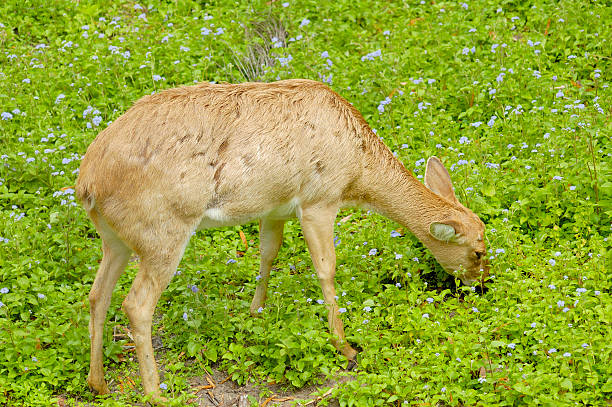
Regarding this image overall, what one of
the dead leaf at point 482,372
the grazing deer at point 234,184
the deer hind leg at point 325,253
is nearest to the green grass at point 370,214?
the dead leaf at point 482,372

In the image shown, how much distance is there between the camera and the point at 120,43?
9914 mm

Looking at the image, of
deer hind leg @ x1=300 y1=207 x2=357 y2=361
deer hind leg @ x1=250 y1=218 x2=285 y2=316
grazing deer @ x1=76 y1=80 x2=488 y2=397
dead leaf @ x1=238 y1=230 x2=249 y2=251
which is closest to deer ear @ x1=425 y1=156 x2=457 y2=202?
grazing deer @ x1=76 y1=80 x2=488 y2=397

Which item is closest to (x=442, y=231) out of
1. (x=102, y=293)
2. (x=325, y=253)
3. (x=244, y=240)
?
(x=325, y=253)

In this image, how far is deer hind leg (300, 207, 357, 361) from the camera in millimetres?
6391

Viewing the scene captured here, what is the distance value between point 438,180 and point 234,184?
1.88m

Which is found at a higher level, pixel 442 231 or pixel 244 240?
pixel 442 231

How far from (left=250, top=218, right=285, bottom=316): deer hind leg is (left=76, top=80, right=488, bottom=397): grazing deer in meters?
0.07

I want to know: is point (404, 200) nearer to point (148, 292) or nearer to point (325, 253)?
point (325, 253)

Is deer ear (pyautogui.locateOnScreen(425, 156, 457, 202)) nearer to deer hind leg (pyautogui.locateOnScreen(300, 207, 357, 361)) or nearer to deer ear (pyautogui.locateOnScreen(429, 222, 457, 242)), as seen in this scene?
deer ear (pyautogui.locateOnScreen(429, 222, 457, 242))

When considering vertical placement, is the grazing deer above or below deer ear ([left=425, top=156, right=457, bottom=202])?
above

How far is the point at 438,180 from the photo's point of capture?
7066mm

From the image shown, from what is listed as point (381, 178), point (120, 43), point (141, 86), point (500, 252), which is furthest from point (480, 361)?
point (120, 43)

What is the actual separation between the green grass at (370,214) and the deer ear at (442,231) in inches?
13.5

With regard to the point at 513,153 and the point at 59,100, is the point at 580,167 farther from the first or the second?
the point at 59,100
